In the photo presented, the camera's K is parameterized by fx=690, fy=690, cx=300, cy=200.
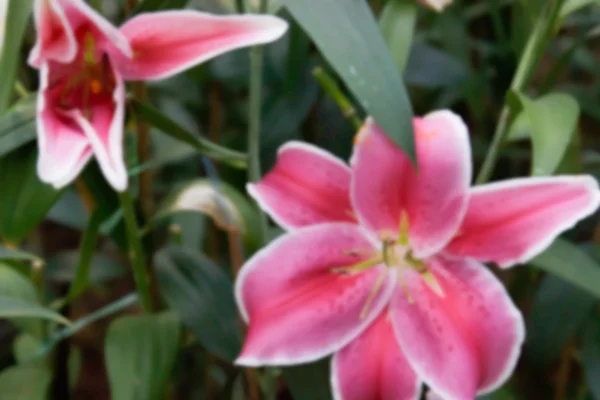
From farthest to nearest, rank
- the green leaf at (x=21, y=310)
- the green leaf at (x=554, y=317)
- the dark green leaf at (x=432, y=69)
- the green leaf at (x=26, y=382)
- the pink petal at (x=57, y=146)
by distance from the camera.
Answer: the dark green leaf at (x=432, y=69), the green leaf at (x=554, y=317), the green leaf at (x=26, y=382), the green leaf at (x=21, y=310), the pink petal at (x=57, y=146)

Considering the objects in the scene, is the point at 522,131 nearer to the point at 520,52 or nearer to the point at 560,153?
the point at 560,153

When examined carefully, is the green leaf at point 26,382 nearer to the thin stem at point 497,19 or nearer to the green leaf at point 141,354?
the green leaf at point 141,354

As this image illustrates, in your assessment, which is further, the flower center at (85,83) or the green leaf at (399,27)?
the green leaf at (399,27)

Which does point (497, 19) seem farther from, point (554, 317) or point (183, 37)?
point (183, 37)

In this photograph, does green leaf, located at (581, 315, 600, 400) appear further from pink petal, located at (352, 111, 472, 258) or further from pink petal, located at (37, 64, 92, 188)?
pink petal, located at (37, 64, 92, 188)

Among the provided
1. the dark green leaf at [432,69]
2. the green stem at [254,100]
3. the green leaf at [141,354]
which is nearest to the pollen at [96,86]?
the green stem at [254,100]

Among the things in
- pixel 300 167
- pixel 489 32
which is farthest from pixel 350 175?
pixel 489 32
